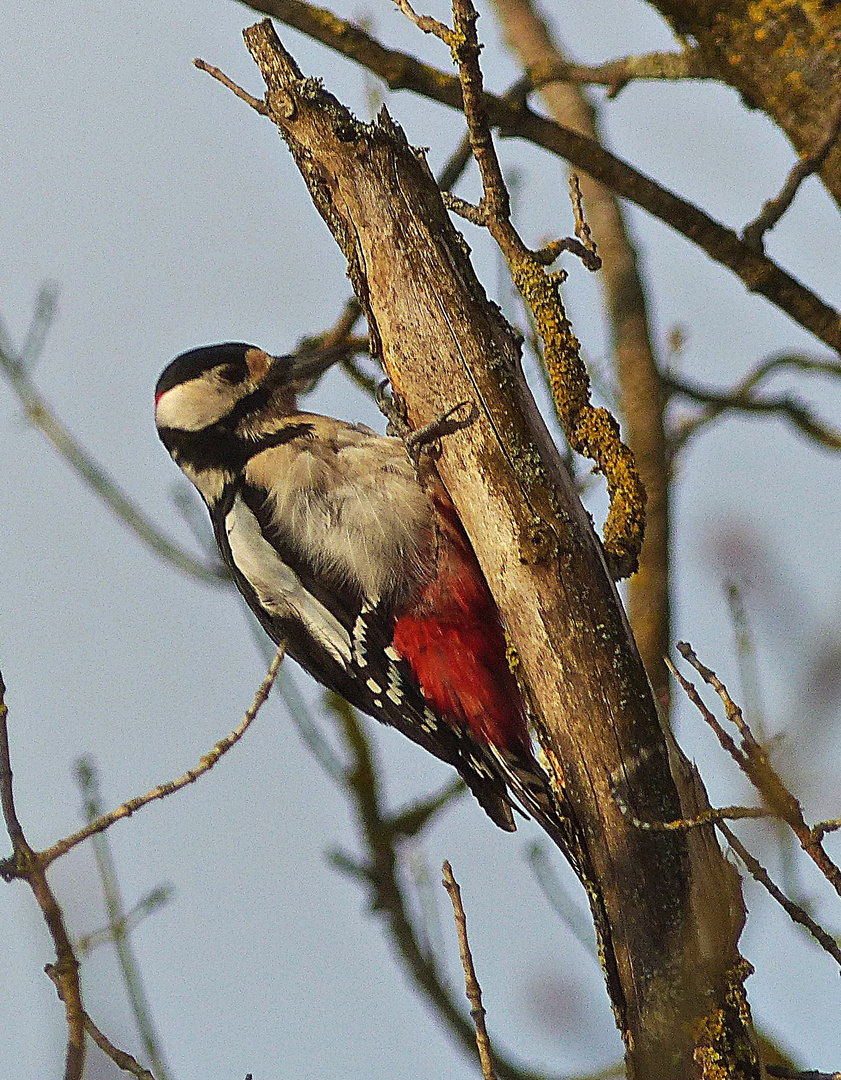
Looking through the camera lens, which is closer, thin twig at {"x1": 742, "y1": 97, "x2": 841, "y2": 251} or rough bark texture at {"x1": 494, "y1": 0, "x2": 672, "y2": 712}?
thin twig at {"x1": 742, "y1": 97, "x2": 841, "y2": 251}

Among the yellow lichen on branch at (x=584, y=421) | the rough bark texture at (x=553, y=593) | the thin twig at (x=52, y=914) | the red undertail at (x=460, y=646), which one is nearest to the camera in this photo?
the thin twig at (x=52, y=914)

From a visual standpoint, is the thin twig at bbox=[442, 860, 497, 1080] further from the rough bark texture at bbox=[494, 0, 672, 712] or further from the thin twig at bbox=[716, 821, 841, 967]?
the rough bark texture at bbox=[494, 0, 672, 712]

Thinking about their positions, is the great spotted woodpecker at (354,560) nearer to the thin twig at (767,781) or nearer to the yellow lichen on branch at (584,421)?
the yellow lichen on branch at (584,421)

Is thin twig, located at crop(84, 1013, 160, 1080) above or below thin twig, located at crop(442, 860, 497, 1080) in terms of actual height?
below

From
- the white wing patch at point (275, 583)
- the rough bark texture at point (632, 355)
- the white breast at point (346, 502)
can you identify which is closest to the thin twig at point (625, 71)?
the rough bark texture at point (632, 355)

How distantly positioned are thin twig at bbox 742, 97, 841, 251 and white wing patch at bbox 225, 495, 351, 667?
129cm

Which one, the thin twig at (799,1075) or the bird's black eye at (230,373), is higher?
the bird's black eye at (230,373)

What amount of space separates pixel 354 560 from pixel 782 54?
4.64 feet

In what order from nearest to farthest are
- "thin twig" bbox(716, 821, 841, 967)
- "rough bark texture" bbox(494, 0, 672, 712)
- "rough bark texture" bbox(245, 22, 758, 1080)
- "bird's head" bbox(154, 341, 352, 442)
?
"thin twig" bbox(716, 821, 841, 967) → "rough bark texture" bbox(245, 22, 758, 1080) → "bird's head" bbox(154, 341, 352, 442) → "rough bark texture" bbox(494, 0, 672, 712)

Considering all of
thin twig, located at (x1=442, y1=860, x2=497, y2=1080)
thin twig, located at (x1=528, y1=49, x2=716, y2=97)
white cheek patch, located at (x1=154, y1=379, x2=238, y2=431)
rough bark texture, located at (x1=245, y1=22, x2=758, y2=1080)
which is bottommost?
thin twig, located at (x1=442, y1=860, x2=497, y2=1080)

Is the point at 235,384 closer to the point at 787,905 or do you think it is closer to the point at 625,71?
the point at 625,71

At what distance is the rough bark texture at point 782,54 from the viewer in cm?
261

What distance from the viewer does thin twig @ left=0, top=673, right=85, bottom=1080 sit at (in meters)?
1.42

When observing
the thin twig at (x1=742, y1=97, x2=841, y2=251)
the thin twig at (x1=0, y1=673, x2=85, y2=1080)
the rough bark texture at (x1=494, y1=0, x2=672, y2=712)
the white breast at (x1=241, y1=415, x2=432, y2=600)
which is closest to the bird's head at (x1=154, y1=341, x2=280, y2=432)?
the white breast at (x1=241, y1=415, x2=432, y2=600)
